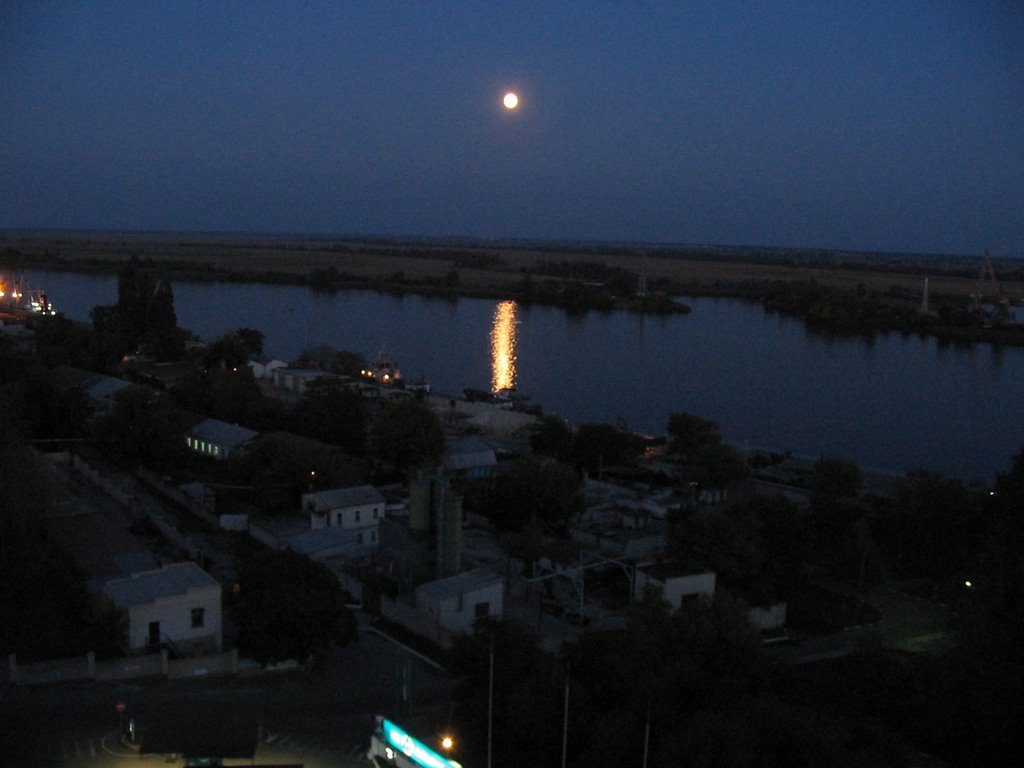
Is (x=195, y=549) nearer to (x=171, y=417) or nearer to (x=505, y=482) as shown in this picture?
(x=505, y=482)

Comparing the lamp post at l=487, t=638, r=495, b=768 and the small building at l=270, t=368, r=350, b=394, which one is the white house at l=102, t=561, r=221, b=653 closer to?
the lamp post at l=487, t=638, r=495, b=768

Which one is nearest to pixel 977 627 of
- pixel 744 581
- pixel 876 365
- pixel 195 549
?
pixel 744 581

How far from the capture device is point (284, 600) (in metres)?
2.91

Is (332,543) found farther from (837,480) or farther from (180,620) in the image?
(837,480)

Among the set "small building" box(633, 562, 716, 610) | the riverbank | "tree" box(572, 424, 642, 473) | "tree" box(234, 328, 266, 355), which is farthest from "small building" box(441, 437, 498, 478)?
the riverbank

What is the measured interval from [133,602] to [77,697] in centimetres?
38

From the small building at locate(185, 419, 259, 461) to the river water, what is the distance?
3.49m

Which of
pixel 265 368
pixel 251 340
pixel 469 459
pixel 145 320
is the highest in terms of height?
pixel 145 320

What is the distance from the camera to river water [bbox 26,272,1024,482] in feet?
26.9

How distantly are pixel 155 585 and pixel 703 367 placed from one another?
9.23 meters

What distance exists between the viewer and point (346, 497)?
447 cm

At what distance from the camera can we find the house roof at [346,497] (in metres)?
4.41

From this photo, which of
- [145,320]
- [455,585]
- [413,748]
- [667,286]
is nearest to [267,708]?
[413,748]

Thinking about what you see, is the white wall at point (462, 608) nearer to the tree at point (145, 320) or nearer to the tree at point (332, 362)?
the tree at point (332, 362)
